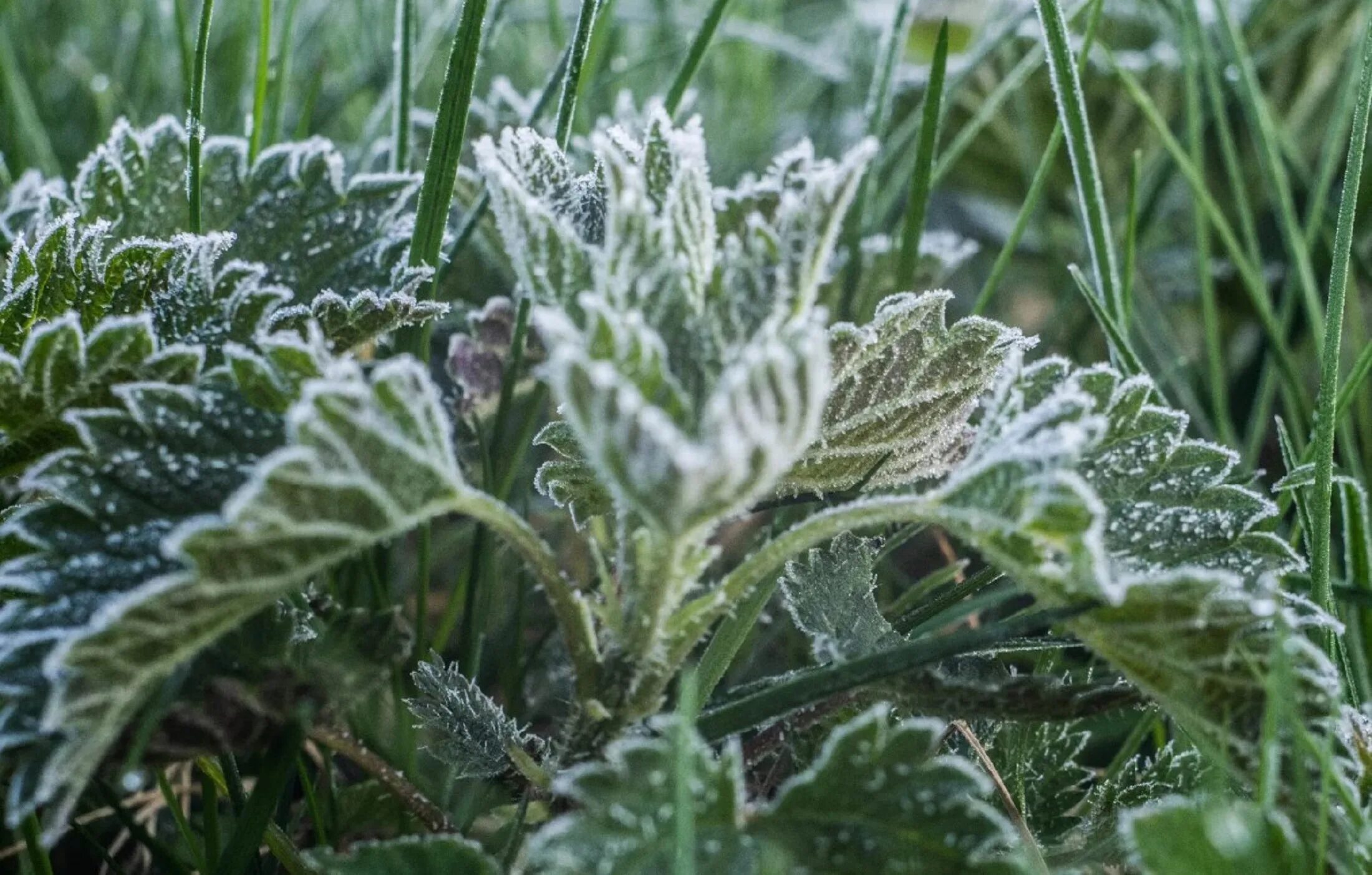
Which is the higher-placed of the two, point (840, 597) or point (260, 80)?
point (260, 80)

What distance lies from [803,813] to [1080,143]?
48 cm

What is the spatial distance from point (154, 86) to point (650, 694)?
1.25 metres

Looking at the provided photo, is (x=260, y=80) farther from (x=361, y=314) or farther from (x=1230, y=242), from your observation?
(x=1230, y=242)

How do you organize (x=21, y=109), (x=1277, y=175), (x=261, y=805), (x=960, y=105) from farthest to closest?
(x=960, y=105)
(x=21, y=109)
(x=1277, y=175)
(x=261, y=805)

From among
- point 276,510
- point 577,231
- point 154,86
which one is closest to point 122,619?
point 276,510

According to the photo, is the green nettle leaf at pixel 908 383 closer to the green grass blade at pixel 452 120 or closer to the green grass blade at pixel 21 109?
the green grass blade at pixel 452 120

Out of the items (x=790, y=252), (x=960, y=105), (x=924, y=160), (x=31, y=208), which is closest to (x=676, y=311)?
(x=790, y=252)

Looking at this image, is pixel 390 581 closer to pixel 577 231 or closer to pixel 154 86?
pixel 577 231

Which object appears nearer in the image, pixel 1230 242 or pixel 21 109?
pixel 1230 242

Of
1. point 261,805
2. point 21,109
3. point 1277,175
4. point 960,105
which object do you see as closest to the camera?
point 261,805

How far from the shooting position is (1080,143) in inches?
29.0

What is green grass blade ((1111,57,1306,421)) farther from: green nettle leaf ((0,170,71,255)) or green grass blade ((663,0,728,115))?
green nettle leaf ((0,170,71,255))

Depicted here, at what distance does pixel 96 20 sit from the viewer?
68.5 inches

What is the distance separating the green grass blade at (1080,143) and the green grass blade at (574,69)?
0.27 m
